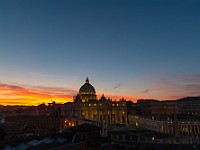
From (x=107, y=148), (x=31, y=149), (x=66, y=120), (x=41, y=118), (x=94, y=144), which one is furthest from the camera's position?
(x=41, y=118)

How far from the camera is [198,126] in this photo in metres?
65.4

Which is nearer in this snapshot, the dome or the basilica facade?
the basilica facade

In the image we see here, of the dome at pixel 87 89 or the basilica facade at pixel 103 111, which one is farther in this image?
the dome at pixel 87 89

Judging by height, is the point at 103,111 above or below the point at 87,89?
below

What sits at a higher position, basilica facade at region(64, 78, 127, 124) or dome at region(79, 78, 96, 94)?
dome at region(79, 78, 96, 94)

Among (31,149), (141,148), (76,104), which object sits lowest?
(141,148)

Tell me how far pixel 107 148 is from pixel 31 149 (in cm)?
1096

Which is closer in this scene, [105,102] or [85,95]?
[105,102]

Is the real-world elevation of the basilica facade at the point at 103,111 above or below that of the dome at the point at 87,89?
below

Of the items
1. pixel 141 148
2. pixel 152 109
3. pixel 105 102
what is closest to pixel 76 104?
pixel 105 102

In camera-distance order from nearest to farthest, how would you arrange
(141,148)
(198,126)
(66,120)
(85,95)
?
(141,148) → (198,126) → (66,120) → (85,95)

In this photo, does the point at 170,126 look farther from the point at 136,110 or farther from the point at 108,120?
the point at 136,110

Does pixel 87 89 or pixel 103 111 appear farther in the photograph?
pixel 87 89

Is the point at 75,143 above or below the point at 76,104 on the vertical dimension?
below
